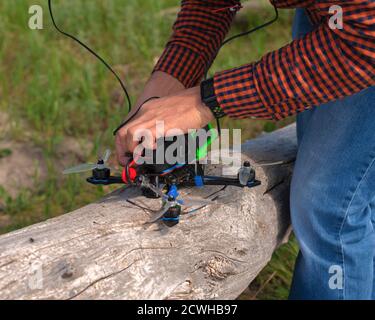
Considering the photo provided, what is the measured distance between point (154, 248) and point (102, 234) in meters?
0.18

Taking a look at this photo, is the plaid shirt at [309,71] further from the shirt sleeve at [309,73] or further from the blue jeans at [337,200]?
the blue jeans at [337,200]

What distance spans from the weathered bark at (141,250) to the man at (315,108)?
0.19m

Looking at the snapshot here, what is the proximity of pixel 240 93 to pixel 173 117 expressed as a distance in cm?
25

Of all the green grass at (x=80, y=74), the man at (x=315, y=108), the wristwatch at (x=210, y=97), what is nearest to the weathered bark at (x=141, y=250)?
the man at (x=315, y=108)

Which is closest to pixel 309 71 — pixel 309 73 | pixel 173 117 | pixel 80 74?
pixel 309 73

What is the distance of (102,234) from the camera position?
190cm

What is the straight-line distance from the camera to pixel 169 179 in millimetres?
2117

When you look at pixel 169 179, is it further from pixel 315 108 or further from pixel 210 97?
pixel 315 108

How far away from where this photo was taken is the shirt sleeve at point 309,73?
5.38ft

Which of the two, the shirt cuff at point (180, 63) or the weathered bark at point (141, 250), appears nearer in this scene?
the weathered bark at point (141, 250)

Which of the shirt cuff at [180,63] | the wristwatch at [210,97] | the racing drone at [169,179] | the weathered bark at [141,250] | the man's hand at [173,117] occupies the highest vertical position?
the shirt cuff at [180,63]

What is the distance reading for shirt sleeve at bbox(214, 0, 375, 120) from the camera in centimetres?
164

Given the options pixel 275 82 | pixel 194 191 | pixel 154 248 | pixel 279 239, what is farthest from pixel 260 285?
pixel 275 82
